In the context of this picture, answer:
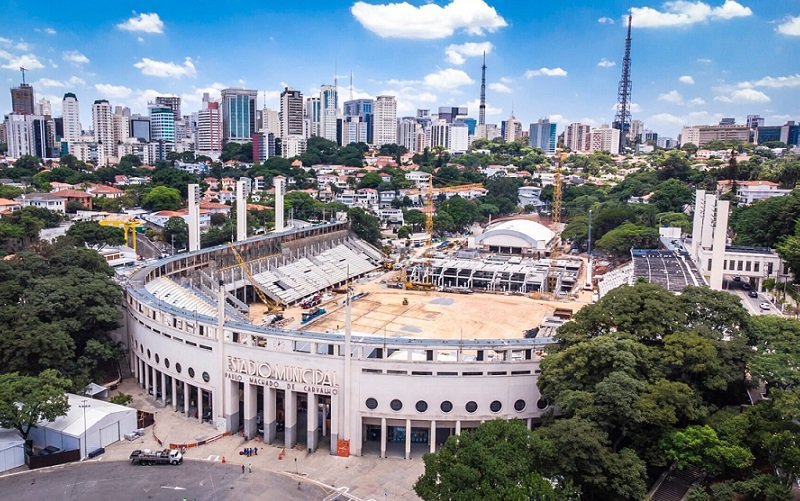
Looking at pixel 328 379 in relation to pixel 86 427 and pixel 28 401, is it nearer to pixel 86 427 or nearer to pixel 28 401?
pixel 86 427

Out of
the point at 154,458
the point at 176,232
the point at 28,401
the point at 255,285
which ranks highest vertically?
the point at 176,232

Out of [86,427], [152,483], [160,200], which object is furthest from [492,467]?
[160,200]

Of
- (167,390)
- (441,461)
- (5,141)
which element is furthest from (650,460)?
(5,141)

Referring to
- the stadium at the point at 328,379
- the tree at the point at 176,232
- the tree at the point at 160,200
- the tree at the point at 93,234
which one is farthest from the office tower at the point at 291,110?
the stadium at the point at 328,379

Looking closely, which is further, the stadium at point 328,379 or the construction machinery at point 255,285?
the construction machinery at point 255,285

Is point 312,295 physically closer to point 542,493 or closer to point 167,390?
point 167,390

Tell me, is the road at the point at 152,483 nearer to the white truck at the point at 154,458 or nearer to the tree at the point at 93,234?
the white truck at the point at 154,458

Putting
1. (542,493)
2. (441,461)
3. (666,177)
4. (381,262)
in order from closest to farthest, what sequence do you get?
(542,493) → (441,461) → (381,262) → (666,177)
